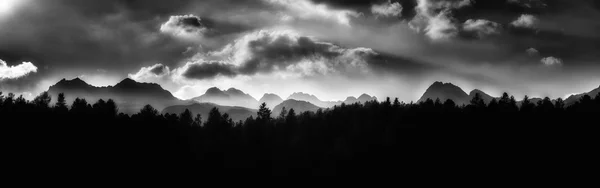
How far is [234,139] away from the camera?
395 ft

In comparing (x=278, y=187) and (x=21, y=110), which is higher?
(x=21, y=110)

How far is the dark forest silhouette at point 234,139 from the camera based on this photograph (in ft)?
289

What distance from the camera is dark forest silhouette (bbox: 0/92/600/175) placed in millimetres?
88188

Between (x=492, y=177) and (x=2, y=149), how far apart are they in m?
112

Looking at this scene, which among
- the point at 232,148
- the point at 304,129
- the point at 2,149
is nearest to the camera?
the point at 2,149

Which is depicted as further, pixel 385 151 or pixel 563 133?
pixel 385 151

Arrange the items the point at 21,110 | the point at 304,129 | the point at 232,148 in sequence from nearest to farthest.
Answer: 1. the point at 21,110
2. the point at 232,148
3. the point at 304,129

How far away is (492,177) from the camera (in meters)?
85.6

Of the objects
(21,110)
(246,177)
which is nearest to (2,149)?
(21,110)

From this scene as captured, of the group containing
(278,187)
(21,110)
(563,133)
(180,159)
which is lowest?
(278,187)

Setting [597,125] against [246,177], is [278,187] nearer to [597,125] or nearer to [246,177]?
[246,177]

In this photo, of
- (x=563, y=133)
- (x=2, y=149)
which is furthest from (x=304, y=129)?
(x=2, y=149)

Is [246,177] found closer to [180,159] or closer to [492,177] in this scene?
[180,159]

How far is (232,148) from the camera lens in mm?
111875
